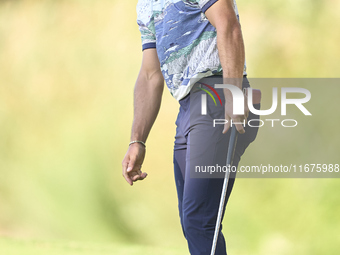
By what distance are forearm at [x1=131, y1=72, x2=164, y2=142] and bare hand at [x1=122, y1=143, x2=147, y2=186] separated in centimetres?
4

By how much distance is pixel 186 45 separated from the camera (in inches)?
52.2

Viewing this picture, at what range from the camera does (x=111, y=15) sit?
9.77 ft

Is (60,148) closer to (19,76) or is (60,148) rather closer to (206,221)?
(19,76)

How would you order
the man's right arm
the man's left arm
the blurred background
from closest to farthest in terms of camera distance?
the man's left arm < the man's right arm < the blurred background

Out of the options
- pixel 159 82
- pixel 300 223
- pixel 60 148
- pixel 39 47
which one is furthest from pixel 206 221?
pixel 39 47

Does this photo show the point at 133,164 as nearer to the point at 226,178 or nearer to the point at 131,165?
the point at 131,165

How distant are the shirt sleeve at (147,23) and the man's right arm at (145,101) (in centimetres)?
3

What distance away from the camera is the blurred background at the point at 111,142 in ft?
8.34

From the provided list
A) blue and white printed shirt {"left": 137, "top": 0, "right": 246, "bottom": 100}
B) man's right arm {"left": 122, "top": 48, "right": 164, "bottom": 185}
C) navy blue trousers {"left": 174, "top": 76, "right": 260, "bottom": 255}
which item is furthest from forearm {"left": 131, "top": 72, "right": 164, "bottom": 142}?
navy blue trousers {"left": 174, "top": 76, "right": 260, "bottom": 255}

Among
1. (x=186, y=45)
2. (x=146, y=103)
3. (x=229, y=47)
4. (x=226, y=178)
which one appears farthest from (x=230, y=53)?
(x=146, y=103)

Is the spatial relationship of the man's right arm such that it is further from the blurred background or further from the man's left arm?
the blurred background

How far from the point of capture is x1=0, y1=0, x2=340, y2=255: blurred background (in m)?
2.54

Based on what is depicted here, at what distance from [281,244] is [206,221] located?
1.43 meters

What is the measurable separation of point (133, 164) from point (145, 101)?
8.7 inches
